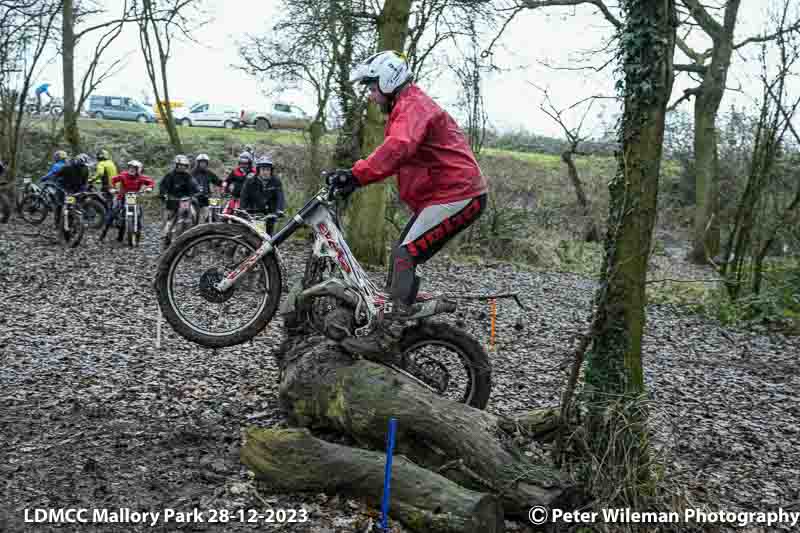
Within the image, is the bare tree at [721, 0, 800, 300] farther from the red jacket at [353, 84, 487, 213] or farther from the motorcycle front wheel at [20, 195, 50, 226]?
the motorcycle front wheel at [20, 195, 50, 226]

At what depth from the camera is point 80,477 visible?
4.27 metres

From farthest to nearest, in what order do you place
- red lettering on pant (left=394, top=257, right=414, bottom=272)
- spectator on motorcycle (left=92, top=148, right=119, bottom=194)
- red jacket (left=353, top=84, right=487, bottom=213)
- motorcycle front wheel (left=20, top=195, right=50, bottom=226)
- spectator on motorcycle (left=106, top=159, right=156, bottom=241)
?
1. motorcycle front wheel (left=20, top=195, right=50, bottom=226)
2. spectator on motorcycle (left=92, top=148, right=119, bottom=194)
3. spectator on motorcycle (left=106, top=159, right=156, bottom=241)
4. red lettering on pant (left=394, top=257, right=414, bottom=272)
5. red jacket (left=353, top=84, right=487, bottom=213)

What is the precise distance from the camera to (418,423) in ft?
14.8

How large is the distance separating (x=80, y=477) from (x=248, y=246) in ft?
5.95

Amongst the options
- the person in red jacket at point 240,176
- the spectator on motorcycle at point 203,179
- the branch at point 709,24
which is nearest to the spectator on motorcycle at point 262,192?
the person in red jacket at point 240,176

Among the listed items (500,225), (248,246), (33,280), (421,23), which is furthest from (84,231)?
(248,246)

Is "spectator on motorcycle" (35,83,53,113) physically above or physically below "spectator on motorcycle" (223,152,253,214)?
above

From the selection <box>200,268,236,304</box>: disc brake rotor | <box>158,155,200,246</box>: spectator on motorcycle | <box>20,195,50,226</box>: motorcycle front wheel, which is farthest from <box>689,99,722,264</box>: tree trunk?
<box>200,268,236,304</box>: disc brake rotor

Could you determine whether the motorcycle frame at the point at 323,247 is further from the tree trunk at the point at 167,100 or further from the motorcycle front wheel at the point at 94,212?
the tree trunk at the point at 167,100

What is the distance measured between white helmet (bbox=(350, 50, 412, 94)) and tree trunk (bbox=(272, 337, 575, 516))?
1740 millimetres

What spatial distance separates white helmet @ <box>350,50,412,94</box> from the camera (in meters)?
4.84

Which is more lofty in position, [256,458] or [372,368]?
[372,368]

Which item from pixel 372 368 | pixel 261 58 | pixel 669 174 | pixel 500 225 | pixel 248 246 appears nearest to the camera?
pixel 372 368

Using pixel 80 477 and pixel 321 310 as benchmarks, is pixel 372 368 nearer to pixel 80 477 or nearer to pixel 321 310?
pixel 321 310
